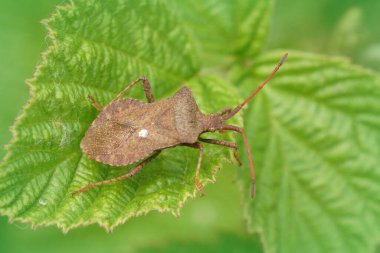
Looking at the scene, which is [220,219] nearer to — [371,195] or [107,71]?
[371,195]

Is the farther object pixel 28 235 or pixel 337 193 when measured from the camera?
pixel 28 235

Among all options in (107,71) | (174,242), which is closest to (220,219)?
(174,242)

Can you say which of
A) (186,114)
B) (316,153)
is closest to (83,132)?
(186,114)

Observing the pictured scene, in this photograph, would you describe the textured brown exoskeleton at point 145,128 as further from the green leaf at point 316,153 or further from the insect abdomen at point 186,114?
the green leaf at point 316,153

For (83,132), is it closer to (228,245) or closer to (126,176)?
(126,176)

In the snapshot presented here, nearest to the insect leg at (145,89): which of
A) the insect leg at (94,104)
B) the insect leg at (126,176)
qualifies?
the insect leg at (94,104)

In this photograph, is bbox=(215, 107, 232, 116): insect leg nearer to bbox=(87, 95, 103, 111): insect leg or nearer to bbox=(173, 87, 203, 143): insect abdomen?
bbox=(173, 87, 203, 143): insect abdomen

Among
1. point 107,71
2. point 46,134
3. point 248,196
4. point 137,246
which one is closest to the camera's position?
point 46,134

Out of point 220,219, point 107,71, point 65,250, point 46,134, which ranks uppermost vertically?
point 107,71
